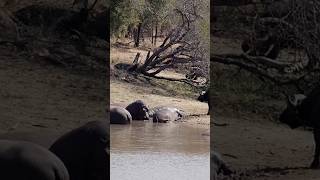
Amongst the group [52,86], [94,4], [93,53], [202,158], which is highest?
[94,4]

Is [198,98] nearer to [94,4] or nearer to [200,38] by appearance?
[200,38]

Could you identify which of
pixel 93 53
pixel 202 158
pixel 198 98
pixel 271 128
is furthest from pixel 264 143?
pixel 198 98

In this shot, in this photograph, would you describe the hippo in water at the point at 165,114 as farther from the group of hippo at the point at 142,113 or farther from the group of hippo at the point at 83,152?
the group of hippo at the point at 83,152

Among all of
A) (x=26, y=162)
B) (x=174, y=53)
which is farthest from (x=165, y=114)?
(x=26, y=162)

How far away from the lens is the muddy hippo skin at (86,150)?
4879 mm

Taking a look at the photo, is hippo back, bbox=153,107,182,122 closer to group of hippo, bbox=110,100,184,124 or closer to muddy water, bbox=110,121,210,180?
group of hippo, bbox=110,100,184,124

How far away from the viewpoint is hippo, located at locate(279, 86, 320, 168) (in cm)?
504

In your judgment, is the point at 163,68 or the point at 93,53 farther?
the point at 163,68

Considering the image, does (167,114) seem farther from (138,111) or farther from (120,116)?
(120,116)

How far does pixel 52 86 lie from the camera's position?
493cm

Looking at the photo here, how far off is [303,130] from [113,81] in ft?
33.0

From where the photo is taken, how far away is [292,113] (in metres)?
5.06

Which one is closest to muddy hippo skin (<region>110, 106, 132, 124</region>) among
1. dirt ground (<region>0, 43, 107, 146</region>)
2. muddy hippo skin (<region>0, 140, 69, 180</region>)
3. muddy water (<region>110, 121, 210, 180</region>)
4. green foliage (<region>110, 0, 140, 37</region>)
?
muddy water (<region>110, 121, 210, 180</region>)

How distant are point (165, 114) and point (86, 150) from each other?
27.4 ft
